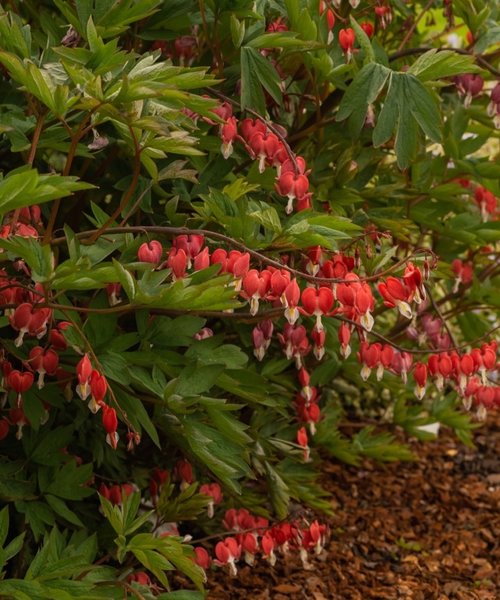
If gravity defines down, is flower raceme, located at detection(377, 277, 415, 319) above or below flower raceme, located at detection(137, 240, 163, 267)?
below

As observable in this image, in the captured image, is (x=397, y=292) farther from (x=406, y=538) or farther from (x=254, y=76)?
(x=406, y=538)

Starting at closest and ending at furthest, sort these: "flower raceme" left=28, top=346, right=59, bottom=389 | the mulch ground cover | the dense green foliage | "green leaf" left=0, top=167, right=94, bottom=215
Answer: "green leaf" left=0, top=167, right=94, bottom=215 → the dense green foliage → "flower raceme" left=28, top=346, right=59, bottom=389 → the mulch ground cover

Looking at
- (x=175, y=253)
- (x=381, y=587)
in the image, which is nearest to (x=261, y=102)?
(x=175, y=253)

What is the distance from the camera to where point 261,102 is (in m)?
2.33

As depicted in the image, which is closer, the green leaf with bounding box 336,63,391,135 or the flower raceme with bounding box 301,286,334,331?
the flower raceme with bounding box 301,286,334,331

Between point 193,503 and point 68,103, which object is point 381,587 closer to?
point 193,503

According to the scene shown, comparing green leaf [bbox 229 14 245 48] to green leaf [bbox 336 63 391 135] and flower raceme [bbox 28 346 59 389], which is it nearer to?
green leaf [bbox 336 63 391 135]

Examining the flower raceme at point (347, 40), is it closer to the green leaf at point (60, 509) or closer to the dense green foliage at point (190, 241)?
the dense green foliage at point (190, 241)

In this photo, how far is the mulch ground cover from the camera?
9.86 ft

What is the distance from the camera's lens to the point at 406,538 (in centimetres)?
339

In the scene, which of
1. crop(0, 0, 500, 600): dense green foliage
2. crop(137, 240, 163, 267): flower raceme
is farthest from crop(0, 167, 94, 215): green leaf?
crop(137, 240, 163, 267): flower raceme

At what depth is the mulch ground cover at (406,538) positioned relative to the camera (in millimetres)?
3006

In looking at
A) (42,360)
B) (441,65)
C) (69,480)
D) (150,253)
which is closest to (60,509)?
(69,480)

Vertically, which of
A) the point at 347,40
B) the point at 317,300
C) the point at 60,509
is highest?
the point at 347,40
